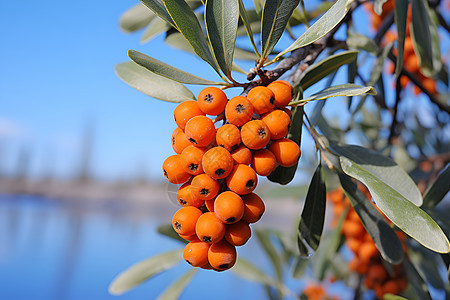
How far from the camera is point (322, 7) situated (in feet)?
2.91

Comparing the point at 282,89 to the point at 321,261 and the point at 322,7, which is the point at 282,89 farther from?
the point at 321,261

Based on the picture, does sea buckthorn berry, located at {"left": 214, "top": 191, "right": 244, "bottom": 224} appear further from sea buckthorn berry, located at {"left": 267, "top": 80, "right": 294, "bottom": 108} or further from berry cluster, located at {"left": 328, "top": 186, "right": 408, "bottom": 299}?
berry cluster, located at {"left": 328, "top": 186, "right": 408, "bottom": 299}

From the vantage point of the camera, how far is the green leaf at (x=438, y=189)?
625 millimetres

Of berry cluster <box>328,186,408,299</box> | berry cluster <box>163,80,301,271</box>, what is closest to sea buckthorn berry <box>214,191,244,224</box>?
berry cluster <box>163,80,301,271</box>

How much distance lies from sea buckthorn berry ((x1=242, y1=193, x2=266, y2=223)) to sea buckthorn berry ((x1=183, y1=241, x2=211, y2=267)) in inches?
2.4

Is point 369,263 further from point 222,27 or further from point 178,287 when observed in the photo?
point 222,27

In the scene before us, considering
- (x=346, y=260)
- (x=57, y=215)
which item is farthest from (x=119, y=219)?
(x=346, y=260)

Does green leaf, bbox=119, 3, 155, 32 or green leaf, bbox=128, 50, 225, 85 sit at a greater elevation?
green leaf, bbox=119, 3, 155, 32

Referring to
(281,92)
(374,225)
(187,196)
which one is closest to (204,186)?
(187,196)

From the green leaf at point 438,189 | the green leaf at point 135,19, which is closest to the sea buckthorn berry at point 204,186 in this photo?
the green leaf at point 438,189

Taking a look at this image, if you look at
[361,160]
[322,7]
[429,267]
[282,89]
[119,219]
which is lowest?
[119,219]

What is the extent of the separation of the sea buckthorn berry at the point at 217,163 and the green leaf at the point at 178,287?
51 centimetres

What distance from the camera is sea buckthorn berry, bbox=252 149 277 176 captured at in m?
0.44

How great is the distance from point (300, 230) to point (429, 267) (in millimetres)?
618
